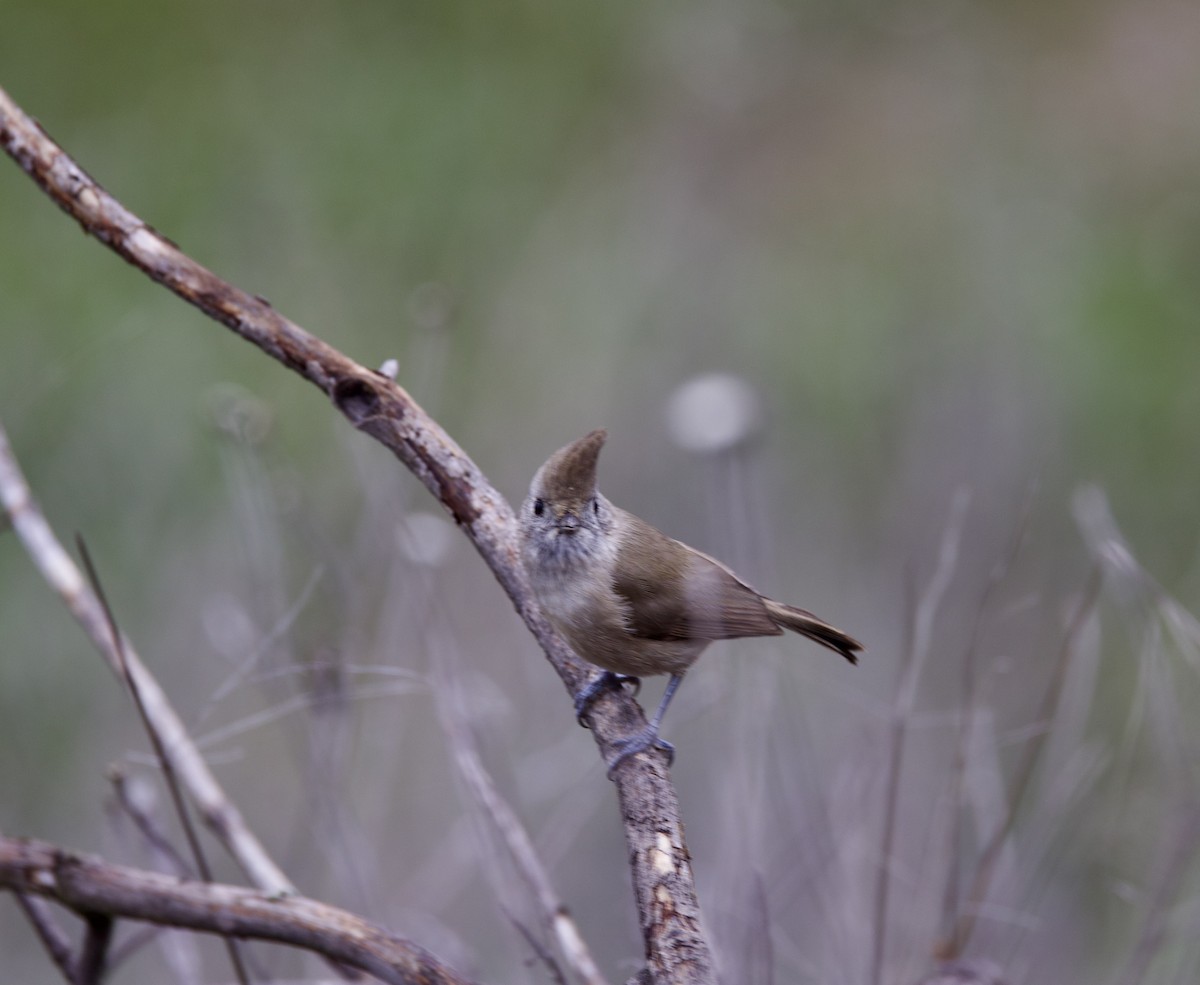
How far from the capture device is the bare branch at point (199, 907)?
151 cm

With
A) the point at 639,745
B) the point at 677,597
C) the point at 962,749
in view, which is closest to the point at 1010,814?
the point at 962,749

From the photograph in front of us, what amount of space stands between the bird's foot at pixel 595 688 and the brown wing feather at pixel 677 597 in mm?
98

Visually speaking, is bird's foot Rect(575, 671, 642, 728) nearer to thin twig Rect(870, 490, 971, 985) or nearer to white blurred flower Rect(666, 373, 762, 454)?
thin twig Rect(870, 490, 971, 985)

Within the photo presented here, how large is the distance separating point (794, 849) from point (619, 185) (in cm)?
547

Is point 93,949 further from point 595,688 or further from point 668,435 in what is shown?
point 668,435

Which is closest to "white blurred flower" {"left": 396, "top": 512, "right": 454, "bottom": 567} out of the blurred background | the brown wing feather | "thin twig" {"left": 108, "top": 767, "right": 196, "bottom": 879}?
the blurred background

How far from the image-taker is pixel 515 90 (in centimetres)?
784

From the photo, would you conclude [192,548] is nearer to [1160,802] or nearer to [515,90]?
[1160,802]

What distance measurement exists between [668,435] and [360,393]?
271 cm

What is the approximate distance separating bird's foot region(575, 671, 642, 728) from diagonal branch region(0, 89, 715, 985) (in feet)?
0.06

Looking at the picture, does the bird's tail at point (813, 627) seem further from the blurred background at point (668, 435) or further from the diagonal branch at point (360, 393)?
the diagonal branch at point (360, 393)

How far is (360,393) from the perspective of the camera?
211cm

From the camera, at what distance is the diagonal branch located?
184cm

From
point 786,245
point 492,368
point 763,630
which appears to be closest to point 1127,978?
point 763,630
